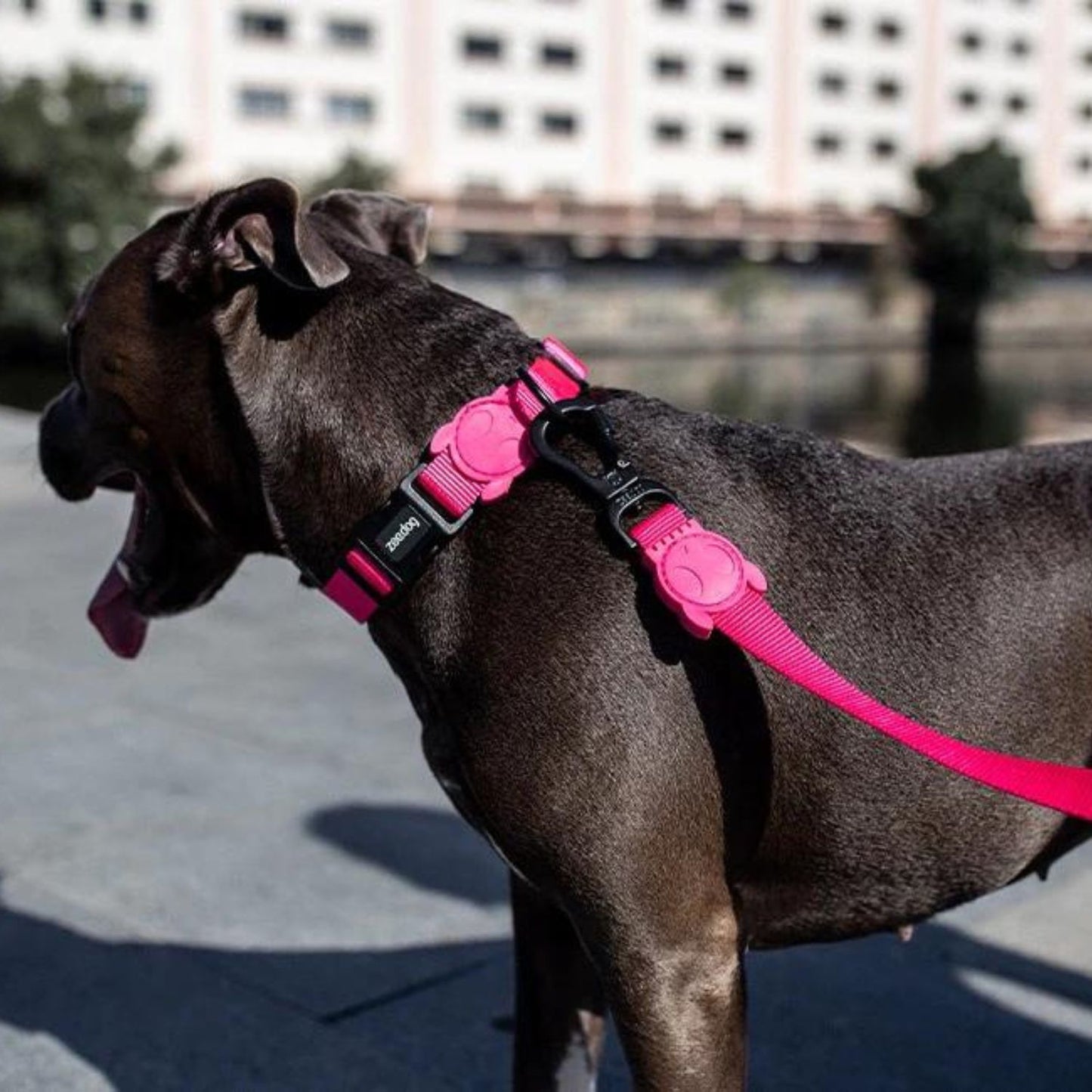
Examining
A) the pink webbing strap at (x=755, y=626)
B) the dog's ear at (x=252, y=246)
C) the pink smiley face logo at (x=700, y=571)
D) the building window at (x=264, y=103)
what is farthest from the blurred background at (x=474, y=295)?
the pink smiley face logo at (x=700, y=571)

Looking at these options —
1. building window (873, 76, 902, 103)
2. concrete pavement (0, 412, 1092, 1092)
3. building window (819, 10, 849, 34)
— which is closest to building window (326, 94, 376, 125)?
building window (819, 10, 849, 34)

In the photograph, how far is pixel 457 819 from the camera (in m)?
5.35

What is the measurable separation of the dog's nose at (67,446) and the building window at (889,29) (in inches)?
2735

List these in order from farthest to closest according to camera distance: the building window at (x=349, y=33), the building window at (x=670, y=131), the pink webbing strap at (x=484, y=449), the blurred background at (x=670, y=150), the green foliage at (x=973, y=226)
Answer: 1. the building window at (x=670, y=131)
2. the green foliage at (x=973, y=226)
3. the building window at (x=349, y=33)
4. the blurred background at (x=670, y=150)
5. the pink webbing strap at (x=484, y=449)

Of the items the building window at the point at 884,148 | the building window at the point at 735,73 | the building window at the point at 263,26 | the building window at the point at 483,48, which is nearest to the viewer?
the building window at the point at 263,26

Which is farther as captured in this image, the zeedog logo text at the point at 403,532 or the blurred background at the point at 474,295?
the blurred background at the point at 474,295

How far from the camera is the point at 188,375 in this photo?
8.66 ft

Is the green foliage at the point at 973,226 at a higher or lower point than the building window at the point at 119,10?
lower

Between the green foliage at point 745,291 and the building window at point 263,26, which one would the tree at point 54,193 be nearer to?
the building window at point 263,26

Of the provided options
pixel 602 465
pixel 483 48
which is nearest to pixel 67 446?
pixel 602 465

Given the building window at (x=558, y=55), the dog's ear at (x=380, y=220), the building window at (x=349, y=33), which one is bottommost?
the dog's ear at (x=380, y=220)

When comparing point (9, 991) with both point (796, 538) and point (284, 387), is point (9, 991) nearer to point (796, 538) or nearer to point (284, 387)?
point (284, 387)

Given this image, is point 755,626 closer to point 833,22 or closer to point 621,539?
point 621,539

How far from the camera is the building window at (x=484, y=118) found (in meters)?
57.7
